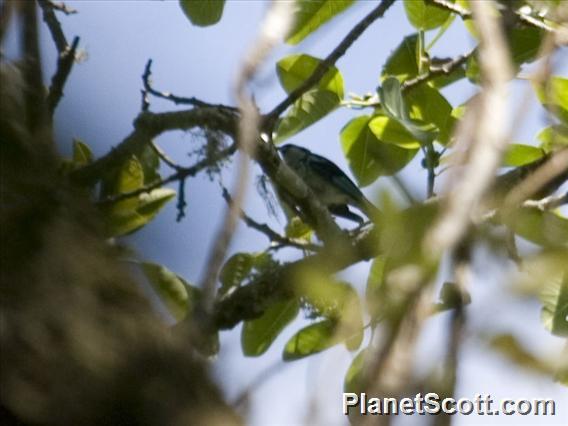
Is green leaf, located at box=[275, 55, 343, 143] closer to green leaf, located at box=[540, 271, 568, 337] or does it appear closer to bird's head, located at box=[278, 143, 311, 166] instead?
green leaf, located at box=[540, 271, 568, 337]

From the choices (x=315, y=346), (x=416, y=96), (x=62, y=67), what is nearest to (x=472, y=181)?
(x=315, y=346)

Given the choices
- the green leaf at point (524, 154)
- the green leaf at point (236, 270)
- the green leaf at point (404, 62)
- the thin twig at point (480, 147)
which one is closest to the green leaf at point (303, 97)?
the green leaf at point (404, 62)

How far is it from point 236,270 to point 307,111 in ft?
1.92

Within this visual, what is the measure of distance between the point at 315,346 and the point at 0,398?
1.64 metres

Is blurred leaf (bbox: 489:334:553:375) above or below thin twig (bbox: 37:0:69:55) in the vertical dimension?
below

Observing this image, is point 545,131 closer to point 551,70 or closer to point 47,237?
point 551,70

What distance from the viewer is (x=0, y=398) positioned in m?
0.74

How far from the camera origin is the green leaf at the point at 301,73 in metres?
2.80

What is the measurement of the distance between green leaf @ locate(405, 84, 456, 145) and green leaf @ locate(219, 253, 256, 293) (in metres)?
0.58

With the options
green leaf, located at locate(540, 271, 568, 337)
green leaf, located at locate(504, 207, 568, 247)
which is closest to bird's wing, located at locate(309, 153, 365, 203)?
green leaf, located at locate(540, 271, 568, 337)

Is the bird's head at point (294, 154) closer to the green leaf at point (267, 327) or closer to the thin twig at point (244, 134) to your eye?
the green leaf at point (267, 327)

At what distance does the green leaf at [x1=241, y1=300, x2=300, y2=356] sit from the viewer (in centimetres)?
260

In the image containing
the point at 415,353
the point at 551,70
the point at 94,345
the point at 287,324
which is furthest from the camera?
the point at 287,324

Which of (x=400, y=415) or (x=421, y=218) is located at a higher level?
(x=421, y=218)
